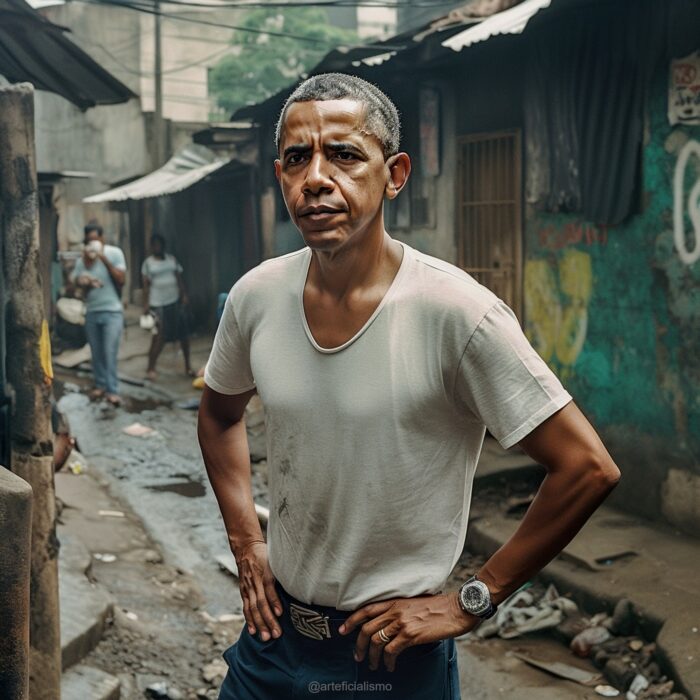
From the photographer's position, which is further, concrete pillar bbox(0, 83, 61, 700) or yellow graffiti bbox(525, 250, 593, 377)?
yellow graffiti bbox(525, 250, 593, 377)

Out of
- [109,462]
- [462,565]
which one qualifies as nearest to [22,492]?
[462,565]

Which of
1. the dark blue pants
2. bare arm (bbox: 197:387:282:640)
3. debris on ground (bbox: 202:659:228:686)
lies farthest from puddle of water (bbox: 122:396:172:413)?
the dark blue pants

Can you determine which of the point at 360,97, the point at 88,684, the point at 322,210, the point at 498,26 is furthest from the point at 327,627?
the point at 498,26

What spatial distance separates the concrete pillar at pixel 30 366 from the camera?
3168 millimetres

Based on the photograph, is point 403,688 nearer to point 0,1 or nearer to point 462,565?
point 462,565

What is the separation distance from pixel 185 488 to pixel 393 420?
644cm

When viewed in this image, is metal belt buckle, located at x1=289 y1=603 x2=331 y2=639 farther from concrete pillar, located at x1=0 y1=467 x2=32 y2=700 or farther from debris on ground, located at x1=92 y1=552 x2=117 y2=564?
debris on ground, located at x1=92 y1=552 x2=117 y2=564

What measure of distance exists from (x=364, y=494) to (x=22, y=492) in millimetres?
626

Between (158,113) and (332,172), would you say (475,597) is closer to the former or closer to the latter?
(332,172)

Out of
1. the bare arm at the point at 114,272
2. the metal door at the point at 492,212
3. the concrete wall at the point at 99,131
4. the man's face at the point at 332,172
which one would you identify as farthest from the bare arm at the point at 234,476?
the concrete wall at the point at 99,131

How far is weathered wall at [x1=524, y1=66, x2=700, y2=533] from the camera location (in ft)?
19.9

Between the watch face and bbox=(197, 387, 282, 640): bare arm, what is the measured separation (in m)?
0.50

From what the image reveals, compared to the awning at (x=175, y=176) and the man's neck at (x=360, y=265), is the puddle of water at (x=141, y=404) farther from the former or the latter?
the man's neck at (x=360, y=265)

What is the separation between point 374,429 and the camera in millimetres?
1969
